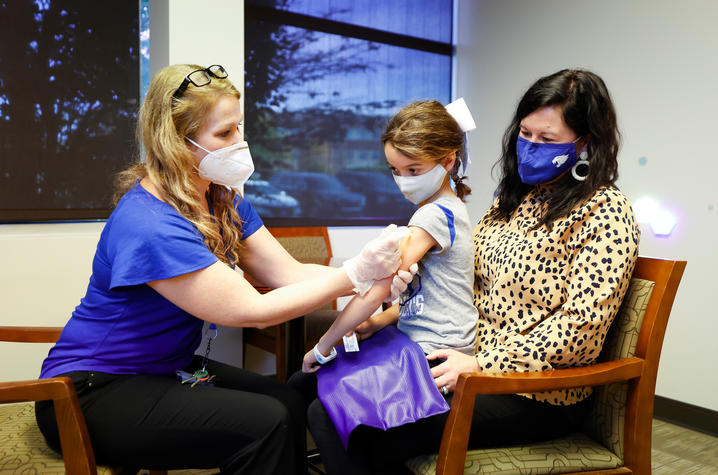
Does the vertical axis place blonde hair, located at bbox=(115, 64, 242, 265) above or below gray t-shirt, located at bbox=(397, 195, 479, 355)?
above

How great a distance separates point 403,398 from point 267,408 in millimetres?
285

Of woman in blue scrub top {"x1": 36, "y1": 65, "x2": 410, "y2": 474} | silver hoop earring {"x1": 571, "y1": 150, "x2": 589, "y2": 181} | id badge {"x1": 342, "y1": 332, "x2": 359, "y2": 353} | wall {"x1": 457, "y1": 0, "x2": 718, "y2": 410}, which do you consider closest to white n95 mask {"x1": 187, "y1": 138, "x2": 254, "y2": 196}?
woman in blue scrub top {"x1": 36, "y1": 65, "x2": 410, "y2": 474}

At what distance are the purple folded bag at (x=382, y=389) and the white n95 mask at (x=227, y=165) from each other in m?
0.53

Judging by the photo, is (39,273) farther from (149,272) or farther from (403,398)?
(403,398)

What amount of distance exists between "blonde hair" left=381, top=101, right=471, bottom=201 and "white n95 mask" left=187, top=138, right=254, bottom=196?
37 cm

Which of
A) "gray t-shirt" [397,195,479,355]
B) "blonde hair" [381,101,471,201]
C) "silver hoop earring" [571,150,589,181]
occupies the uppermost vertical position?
"blonde hair" [381,101,471,201]

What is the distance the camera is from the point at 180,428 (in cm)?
115

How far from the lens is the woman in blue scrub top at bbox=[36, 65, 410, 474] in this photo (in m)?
1.16

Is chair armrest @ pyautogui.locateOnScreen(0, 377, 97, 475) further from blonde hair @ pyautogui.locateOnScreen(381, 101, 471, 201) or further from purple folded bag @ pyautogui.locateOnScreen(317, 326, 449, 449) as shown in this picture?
blonde hair @ pyautogui.locateOnScreen(381, 101, 471, 201)

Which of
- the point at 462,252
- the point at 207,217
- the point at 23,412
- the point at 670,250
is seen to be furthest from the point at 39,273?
the point at 670,250

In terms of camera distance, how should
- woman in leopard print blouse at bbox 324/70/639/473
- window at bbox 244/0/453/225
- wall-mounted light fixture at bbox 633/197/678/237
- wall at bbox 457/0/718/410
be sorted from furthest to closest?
1. window at bbox 244/0/453/225
2. wall-mounted light fixture at bbox 633/197/678/237
3. wall at bbox 457/0/718/410
4. woman in leopard print blouse at bbox 324/70/639/473

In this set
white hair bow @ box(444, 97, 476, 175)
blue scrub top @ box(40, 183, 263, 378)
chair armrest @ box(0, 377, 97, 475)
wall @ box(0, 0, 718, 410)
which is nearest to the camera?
chair armrest @ box(0, 377, 97, 475)

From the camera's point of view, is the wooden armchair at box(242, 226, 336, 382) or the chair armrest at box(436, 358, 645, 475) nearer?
the chair armrest at box(436, 358, 645, 475)

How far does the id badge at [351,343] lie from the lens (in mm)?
1339
